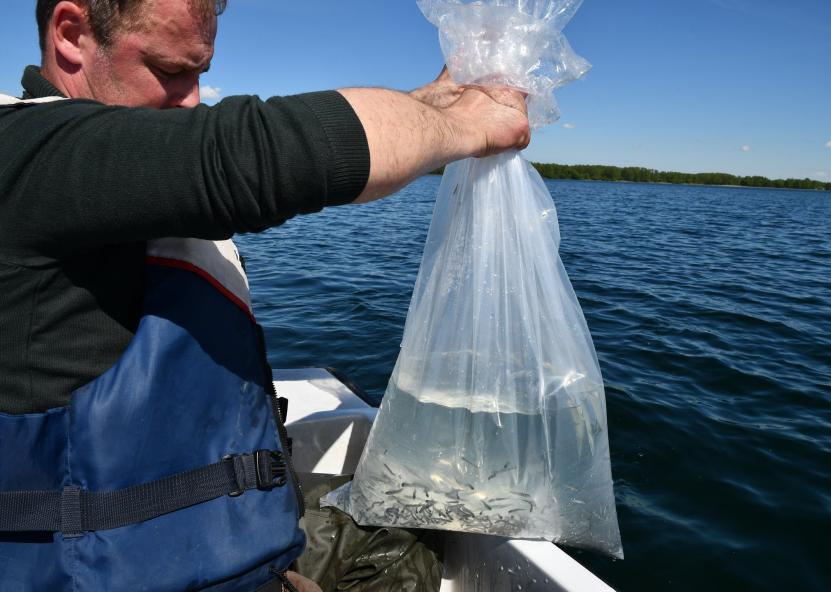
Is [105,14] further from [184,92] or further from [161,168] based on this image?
[161,168]

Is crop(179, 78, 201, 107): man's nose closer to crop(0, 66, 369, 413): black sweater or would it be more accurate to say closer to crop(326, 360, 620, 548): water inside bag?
crop(0, 66, 369, 413): black sweater

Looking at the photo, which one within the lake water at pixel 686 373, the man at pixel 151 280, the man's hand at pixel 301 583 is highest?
the man at pixel 151 280

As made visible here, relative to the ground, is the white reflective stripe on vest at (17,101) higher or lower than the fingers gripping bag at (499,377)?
higher

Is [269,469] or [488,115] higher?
[488,115]

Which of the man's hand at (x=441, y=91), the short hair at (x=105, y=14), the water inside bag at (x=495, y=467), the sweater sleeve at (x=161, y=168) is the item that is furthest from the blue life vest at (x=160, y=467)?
the man's hand at (x=441, y=91)

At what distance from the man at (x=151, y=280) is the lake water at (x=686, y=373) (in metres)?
2.42

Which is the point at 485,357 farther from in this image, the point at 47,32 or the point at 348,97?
the point at 47,32

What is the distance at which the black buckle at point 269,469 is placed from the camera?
54.6 inches

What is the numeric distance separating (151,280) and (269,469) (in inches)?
20.4

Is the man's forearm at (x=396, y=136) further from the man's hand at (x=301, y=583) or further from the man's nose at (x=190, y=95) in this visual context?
the man's hand at (x=301, y=583)

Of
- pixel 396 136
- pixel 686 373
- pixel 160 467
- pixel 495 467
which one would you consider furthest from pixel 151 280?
pixel 686 373

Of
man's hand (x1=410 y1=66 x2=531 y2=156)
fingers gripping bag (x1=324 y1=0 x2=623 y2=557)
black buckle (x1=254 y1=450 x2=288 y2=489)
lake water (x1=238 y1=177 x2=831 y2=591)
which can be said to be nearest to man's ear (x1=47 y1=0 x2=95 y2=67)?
man's hand (x1=410 y1=66 x2=531 y2=156)

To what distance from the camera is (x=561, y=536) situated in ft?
6.66

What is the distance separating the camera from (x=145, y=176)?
90 centimetres
